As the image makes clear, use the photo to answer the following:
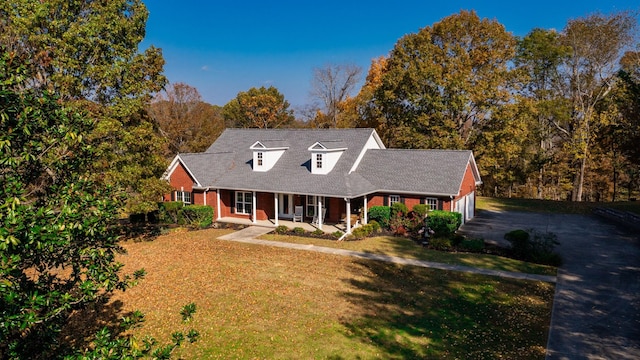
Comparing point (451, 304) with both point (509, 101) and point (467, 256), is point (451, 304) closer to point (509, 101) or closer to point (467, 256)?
point (467, 256)

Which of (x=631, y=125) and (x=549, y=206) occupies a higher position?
(x=631, y=125)

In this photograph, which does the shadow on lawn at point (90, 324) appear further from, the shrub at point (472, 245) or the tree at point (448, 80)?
the tree at point (448, 80)

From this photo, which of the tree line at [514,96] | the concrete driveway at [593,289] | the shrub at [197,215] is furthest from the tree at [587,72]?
the shrub at [197,215]

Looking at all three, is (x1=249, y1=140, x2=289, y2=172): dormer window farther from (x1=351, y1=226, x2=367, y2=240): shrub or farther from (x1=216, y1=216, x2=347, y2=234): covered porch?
(x1=351, y1=226, x2=367, y2=240): shrub

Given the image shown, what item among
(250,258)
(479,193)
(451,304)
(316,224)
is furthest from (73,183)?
(479,193)

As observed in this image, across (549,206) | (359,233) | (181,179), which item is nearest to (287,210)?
(359,233)

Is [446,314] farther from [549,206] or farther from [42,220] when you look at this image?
[549,206]

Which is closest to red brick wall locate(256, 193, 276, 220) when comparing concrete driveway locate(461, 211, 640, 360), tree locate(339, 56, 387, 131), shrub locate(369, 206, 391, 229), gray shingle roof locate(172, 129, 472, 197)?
gray shingle roof locate(172, 129, 472, 197)
